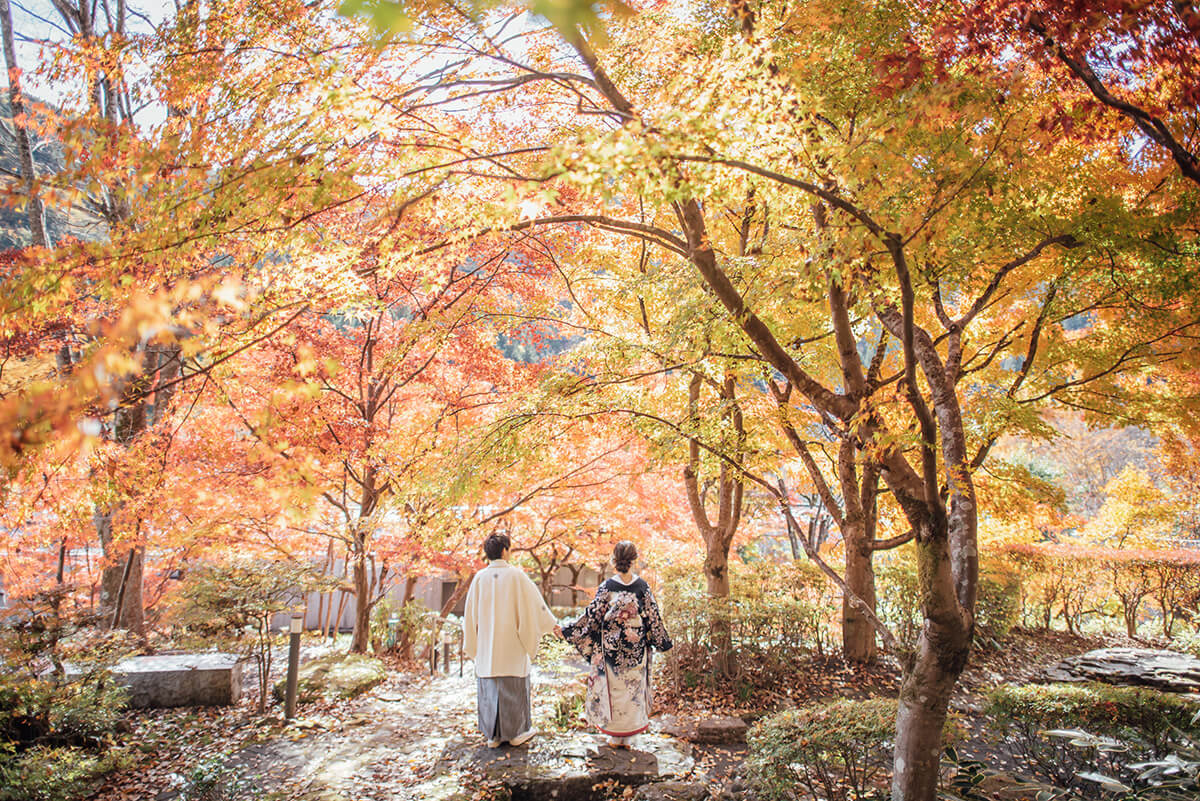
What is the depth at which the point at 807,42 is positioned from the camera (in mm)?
4328

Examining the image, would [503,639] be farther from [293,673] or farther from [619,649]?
[293,673]

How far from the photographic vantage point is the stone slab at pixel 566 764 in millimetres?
4344

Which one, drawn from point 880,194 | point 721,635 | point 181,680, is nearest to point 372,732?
point 181,680

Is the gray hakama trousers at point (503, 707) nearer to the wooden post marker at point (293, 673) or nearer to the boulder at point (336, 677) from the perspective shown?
the wooden post marker at point (293, 673)

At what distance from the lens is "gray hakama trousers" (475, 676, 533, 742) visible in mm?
5102

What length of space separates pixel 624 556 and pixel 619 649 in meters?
0.81

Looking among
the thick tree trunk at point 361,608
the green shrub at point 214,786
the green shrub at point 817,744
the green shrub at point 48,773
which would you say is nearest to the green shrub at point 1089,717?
the green shrub at point 817,744

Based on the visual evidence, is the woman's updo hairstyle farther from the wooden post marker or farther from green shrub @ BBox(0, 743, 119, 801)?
green shrub @ BBox(0, 743, 119, 801)

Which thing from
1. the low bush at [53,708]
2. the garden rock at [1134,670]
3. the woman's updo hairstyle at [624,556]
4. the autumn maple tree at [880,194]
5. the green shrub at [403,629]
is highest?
the autumn maple tree at [880,194]

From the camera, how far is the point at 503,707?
16.8 ft

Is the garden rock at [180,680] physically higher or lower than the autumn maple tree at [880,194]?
lower

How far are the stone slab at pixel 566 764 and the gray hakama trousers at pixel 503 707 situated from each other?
0.13 metres

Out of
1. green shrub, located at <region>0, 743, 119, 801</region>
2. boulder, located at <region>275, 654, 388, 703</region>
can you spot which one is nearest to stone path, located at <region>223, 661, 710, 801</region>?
boulder, located at <region>275, 654, 388, 703</region>

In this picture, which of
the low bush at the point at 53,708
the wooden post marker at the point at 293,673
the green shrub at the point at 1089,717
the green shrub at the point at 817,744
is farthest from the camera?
the wooden post marker at the point at 293,673
